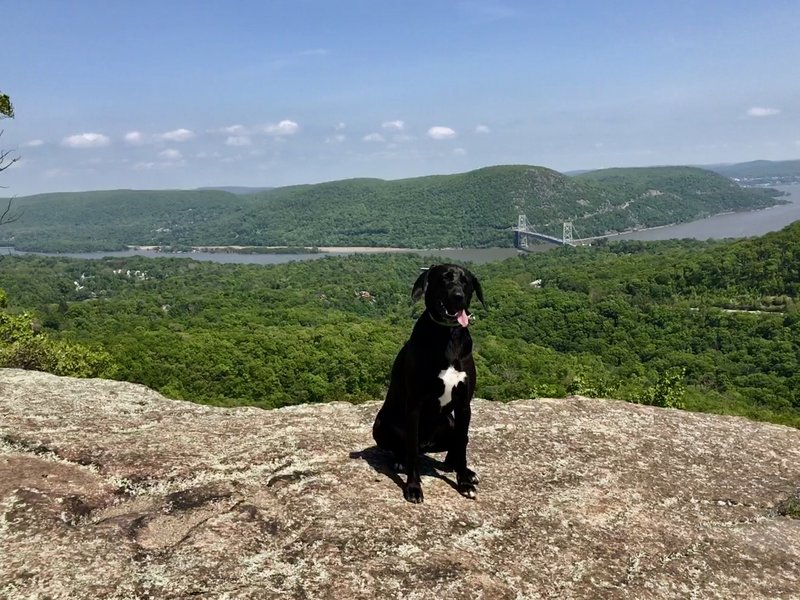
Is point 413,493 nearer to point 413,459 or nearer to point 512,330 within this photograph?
point 413,459

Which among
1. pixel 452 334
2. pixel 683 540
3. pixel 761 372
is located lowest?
pixel 761 372

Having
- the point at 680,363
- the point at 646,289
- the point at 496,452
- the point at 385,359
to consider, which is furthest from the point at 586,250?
the point at 496,452

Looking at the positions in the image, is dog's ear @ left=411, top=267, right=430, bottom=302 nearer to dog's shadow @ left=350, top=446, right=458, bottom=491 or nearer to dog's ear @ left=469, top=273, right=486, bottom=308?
dog's ear @ left=469, top=273, right=486, bottom=308

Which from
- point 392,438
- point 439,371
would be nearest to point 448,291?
point 439,371

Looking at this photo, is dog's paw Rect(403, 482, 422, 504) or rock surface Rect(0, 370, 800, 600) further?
A: dog's paw Rect(403, 482, 422, 504)

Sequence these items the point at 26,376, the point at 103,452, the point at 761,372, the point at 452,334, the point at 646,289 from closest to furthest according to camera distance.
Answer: the point at 452,334 → the point at 103,452 → the point at 26,376 → the point at 761,372 → the point at 646,289

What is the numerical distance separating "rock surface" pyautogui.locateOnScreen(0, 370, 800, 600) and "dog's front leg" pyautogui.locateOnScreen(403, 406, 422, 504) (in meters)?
0.12

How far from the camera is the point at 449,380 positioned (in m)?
4.50

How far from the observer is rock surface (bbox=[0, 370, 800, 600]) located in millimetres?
3557

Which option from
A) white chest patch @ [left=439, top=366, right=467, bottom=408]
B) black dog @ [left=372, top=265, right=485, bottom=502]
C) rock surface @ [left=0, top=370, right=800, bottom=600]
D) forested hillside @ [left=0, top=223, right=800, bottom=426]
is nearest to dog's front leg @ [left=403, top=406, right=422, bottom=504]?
black dog @ [left=372, top=265, right=485, bottom=502]

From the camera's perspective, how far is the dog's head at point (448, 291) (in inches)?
171

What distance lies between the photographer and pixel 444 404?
15.1 feet

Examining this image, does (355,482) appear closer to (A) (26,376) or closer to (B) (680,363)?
(A) (26,376)

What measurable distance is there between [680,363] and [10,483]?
2608 inches
